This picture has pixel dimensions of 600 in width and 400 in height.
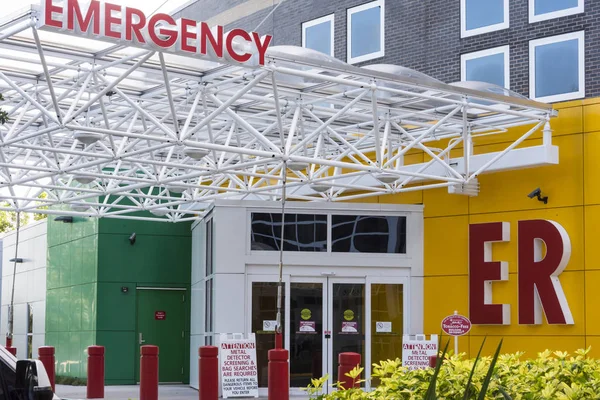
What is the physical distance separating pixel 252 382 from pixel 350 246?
402cm

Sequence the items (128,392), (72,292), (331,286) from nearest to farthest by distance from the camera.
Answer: (331,286), (128,392), (72,292)

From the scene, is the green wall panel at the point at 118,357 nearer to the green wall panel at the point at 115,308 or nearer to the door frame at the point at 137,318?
the door frame at the point at 137,318

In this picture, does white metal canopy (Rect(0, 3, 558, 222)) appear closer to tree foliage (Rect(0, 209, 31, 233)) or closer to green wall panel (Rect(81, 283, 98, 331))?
green wall panel (Rect(81, 283, 98, 331))

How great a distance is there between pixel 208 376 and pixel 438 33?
39.3ft

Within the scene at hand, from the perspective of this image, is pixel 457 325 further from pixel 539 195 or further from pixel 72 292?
pixel 72 292

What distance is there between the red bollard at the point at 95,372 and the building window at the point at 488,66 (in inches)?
→ 423

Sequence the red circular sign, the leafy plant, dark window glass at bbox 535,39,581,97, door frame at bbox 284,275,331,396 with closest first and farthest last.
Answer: the leafy plant → the red circular sign → dark window glass at bbox 535,39,581,97 → door frame at bbox 284,275,331,396

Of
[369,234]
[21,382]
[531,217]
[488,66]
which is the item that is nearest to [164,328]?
[369,234]

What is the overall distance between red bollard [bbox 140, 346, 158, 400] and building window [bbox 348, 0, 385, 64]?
11615mm

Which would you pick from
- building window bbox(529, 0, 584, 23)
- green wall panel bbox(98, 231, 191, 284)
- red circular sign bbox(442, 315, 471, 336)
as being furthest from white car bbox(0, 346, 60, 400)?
green wall panel bbox(98, 231, 191, 284)

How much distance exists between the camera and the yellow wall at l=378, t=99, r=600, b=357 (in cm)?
1980

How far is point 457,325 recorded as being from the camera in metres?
19.5

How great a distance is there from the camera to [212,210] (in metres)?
24.6

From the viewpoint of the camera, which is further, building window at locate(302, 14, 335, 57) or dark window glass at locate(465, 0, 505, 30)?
building window at locate(302, 14, 335, 57)
